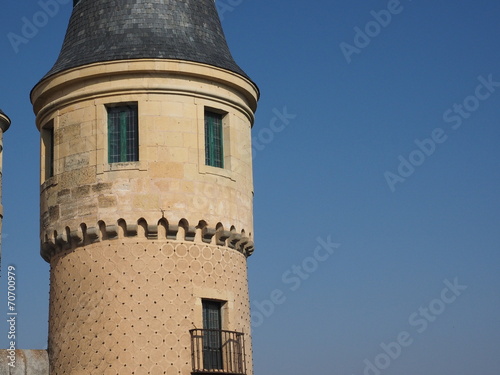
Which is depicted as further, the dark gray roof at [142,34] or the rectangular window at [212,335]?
the dark gray roof at [142,34]

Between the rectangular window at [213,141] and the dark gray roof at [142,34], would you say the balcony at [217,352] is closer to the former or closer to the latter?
the rectangular window at [213,141]

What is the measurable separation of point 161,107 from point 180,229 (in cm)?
318

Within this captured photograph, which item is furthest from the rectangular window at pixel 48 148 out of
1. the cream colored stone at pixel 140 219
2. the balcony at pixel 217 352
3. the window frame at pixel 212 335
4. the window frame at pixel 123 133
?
the balcony at pixel 217 352

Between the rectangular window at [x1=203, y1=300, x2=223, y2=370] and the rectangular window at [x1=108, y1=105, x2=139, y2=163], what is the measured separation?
4201mm

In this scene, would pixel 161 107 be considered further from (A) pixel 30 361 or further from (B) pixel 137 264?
(A) pixel 30 361

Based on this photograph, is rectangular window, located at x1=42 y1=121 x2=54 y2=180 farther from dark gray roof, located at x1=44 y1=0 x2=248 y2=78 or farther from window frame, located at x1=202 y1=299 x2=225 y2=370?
window frame, located at x1=202 y1=299 x2=225 y2=370

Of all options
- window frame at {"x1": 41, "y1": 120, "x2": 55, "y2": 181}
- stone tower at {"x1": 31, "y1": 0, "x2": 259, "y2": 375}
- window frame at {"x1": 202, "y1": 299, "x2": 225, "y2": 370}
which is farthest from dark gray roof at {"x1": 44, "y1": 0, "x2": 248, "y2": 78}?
window frame at {"x1": 202, "y1": 299, "x2": 225, "y2": 370}

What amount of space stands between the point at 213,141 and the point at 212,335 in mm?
5117

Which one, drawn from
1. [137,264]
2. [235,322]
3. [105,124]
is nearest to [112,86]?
[105,124]

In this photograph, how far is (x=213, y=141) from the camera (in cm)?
2741

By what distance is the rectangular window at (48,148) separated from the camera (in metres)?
27.8

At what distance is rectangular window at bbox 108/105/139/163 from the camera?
2638 centimetres

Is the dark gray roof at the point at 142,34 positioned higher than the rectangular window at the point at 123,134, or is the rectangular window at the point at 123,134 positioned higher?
the dark gray roof at the point at 142,34

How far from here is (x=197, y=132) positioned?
26734 mm
